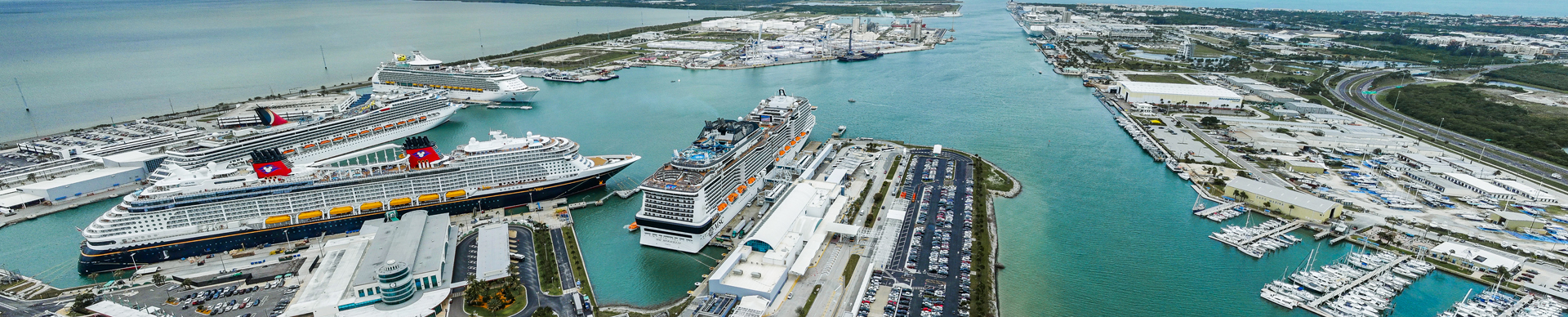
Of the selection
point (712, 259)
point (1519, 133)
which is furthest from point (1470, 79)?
point (712, 259)

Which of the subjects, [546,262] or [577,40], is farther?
[577,40]

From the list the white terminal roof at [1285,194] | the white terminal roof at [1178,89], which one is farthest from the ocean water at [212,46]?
the white terminal roof at [1178,89]

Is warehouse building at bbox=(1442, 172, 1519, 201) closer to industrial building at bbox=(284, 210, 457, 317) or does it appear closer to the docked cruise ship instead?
the docked cruise ship

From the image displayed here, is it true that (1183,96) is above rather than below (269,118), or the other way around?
below

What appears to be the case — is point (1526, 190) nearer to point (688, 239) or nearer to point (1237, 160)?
point (1237, 160)

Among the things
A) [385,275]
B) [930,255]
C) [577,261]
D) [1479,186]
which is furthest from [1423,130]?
[385,275]

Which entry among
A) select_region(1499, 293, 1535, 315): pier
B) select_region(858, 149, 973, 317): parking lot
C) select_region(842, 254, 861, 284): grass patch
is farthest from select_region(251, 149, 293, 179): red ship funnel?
select_region(1499, 293, 1535, 315): pier

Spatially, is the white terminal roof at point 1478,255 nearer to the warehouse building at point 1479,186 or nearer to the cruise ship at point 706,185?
the warehouse building at point 1479,186

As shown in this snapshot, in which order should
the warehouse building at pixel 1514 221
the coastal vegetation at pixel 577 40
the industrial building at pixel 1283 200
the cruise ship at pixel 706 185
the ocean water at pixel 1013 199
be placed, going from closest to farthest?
the ocean water at pixel 1013 199
the cruise ship at pixel 706 185
the warehouse building at pixel 1514 221
the industrial building at pixel 1283 200
the coastal vegetation at pixel 577 40
